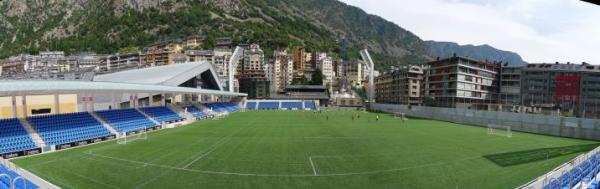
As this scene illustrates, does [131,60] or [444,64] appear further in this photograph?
[131,60]

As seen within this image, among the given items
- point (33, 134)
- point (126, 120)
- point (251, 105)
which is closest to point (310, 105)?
point (251, 105)

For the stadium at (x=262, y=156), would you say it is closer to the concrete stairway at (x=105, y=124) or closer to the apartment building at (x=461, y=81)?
the concrete stairway at (x=105, y=124)

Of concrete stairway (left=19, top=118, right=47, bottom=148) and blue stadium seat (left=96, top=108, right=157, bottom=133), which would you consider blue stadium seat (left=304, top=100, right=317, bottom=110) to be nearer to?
blue stadium seat (left=96, top=108, right=157, bottom=133)

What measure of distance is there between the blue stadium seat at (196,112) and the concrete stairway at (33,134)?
2802 cm

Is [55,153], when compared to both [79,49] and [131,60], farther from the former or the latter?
[79,49]

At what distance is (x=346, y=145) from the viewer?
27.9 m

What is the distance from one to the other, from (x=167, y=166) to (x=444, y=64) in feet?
269

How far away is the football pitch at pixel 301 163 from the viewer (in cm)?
1675

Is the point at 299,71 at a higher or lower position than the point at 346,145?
higher

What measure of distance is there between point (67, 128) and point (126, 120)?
7.97 meters

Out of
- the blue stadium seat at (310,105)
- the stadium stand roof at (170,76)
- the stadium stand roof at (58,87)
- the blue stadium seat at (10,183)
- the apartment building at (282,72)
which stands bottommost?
the blue stadium seat at (310,105)

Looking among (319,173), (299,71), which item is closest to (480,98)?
(319,173)

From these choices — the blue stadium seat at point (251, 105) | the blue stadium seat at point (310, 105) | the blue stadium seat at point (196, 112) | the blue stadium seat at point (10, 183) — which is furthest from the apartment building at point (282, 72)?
the blue stadium seat at point (10, 183)

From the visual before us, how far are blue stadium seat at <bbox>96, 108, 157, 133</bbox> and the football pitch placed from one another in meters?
5.67
